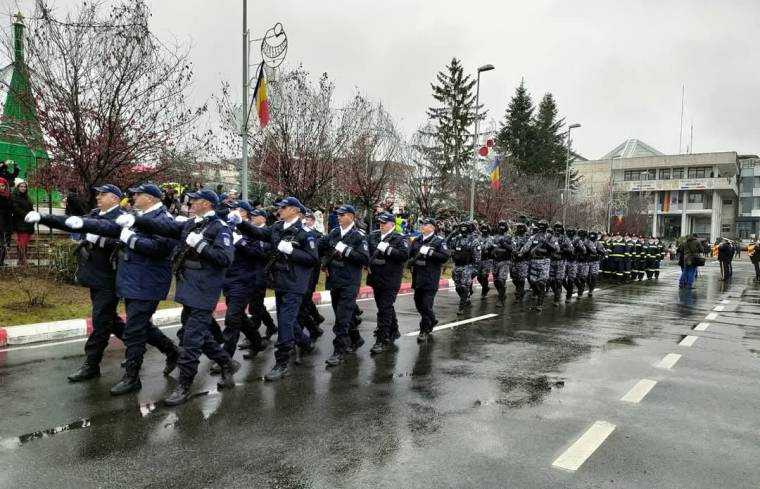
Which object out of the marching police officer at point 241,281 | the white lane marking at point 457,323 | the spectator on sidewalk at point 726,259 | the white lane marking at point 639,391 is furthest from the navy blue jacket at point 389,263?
the spectator on sidewalk at point 726,259

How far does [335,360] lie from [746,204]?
92.4 metres

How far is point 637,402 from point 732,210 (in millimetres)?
87210

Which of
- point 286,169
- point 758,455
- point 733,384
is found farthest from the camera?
point 286,169

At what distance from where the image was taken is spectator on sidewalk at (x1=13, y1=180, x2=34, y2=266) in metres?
11.2

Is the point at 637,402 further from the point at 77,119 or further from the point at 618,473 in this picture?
the point at 77,119

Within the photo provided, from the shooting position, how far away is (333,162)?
18.8m

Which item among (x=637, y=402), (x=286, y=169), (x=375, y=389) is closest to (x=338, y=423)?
(x=375, y=389)

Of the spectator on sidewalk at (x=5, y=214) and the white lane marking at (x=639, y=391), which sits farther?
the spectator on sidewalk at (x=5, y=214)

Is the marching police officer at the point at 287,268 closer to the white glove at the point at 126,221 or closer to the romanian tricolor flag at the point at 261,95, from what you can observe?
the white glove at the point at 126,221

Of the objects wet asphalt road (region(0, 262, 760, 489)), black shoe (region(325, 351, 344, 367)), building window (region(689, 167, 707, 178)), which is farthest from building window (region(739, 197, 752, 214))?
black shoe (region(325, 351, 344, 367))

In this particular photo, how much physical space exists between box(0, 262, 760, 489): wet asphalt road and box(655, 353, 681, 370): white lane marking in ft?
0.35

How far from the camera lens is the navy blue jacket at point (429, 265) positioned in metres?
8.47

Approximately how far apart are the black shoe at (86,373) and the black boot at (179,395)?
1189 millimetres

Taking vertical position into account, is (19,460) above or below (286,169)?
below
